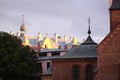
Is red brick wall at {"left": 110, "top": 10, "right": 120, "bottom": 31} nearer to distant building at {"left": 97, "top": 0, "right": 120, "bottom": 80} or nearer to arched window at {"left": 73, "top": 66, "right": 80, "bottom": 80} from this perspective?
distant building at {"left": 97, "top": 0, "right": 120, "bottom": 80}

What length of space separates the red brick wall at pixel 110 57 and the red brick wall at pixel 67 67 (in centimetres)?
933

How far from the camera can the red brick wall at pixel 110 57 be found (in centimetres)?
5644

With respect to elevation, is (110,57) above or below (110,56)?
below

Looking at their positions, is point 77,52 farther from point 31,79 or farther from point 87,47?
point 31,79

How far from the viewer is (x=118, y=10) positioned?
60531 mm

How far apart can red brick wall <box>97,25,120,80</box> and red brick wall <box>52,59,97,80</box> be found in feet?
30.6

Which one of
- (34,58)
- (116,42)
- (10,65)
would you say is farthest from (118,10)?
(34,58)

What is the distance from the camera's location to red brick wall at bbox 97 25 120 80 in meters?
56.4

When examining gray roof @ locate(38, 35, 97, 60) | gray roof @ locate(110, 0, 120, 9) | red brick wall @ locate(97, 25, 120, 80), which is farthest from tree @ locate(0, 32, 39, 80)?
red brick wall @ locate(97, 25, 120, 80)

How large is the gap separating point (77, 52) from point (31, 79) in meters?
18.7

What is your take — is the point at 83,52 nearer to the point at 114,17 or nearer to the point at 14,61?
the point at 114,17

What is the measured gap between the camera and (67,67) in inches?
2697

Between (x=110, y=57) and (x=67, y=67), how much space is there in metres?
12.9

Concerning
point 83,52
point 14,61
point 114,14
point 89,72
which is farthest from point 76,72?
point 14,61
